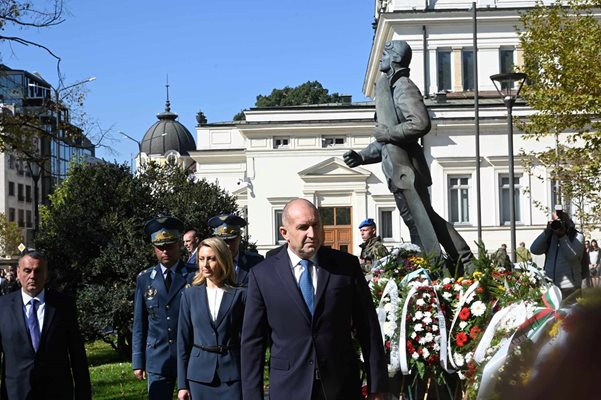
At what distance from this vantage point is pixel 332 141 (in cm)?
5703

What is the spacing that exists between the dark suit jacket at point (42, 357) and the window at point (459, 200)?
161ft

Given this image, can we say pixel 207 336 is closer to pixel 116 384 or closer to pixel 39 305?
pixel 39 305

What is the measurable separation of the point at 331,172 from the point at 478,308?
4809cm

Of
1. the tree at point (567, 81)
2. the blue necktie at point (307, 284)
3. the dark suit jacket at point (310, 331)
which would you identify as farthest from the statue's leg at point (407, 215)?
the tree at point (567, 81)

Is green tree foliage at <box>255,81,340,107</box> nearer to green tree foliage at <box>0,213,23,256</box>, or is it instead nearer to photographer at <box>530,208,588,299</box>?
green tree foliage at <box>0,213,23,256</box>

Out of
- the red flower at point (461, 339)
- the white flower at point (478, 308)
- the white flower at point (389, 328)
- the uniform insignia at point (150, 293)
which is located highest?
the uniform insignia at point (150, 293)

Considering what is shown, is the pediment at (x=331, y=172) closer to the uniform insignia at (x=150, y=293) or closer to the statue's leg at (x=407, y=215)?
the statue's leg at (x=407, y=215)

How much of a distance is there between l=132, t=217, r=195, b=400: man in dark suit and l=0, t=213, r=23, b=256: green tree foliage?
78.8 m

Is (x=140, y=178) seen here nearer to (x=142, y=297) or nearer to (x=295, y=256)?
(x=142, y=297)

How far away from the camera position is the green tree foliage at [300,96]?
9900 cm

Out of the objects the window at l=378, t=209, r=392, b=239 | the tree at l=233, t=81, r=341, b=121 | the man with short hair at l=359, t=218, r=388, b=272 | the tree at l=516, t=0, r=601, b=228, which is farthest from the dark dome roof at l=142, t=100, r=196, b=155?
the man with short hair at l=359, t=218, r=388, b=272

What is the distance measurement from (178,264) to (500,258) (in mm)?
3044

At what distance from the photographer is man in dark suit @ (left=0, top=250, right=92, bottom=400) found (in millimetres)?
6859

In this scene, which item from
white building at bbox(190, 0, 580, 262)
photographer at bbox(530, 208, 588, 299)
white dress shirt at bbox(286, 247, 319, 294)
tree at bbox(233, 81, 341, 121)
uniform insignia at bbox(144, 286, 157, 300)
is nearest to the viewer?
white dress shirt at bbox(286, 247, 319, 294)
